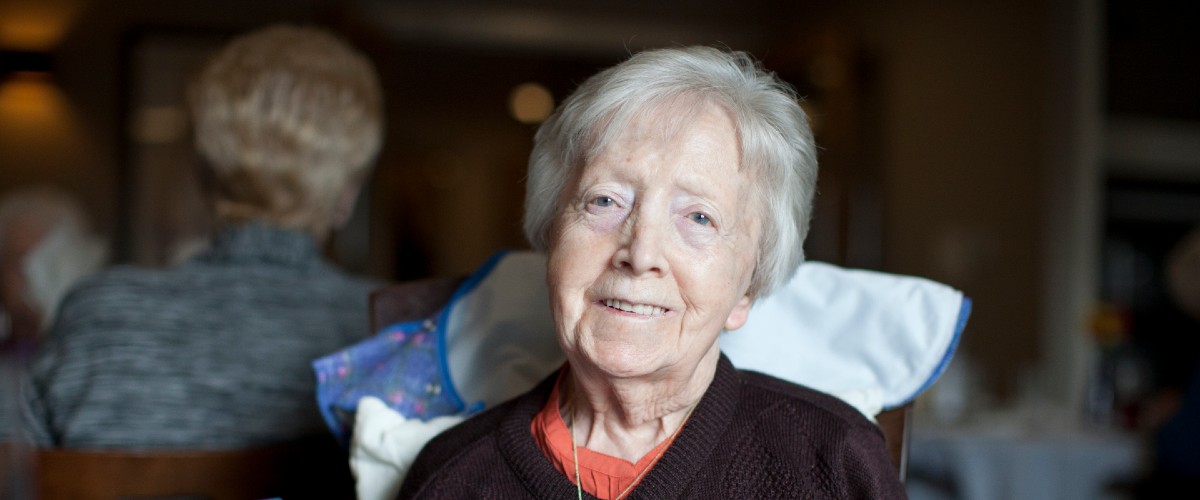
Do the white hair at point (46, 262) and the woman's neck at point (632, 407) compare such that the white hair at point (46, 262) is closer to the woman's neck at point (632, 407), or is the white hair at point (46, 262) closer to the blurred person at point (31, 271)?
the blurred person at point (31, 271)

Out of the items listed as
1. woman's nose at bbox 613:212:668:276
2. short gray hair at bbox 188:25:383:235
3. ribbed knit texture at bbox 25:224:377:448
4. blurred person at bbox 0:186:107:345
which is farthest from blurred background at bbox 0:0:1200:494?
woman's nose at bbox 613:212:668:276

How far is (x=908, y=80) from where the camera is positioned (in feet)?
16.0

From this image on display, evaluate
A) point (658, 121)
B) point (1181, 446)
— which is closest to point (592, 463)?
point (658, 121)

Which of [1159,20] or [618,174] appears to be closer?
[618,174]

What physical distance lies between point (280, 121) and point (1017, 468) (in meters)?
1.88

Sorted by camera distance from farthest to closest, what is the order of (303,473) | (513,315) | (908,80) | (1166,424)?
1. (908,80)
2. (1166,424)
3. (303,473)
4. (513,315)

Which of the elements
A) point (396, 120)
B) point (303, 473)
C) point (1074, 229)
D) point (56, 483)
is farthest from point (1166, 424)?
point (396, 120)

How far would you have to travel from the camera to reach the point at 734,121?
112 cm

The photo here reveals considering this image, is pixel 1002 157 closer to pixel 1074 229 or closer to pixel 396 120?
pixel 1074 229

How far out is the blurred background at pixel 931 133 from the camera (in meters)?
3.77

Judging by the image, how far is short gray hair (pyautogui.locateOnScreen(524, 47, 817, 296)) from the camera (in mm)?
1121

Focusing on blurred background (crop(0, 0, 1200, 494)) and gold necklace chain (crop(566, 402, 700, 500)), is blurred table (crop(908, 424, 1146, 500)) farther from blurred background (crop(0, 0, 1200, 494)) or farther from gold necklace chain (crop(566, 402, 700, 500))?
gold necklace chain (crop(566, 402, 700, 500))

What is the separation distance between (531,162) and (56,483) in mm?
815

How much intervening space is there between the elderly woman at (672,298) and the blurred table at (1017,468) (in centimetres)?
146
